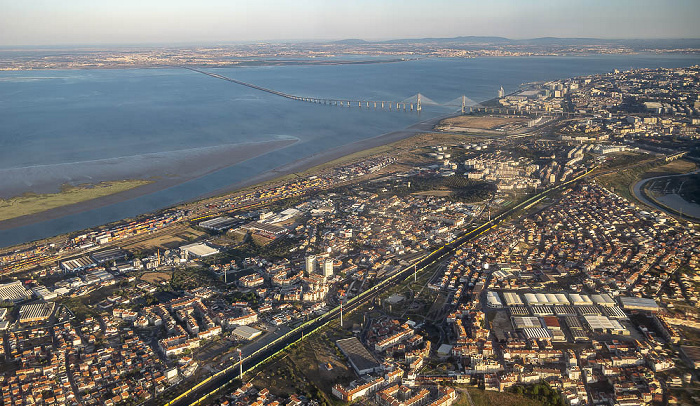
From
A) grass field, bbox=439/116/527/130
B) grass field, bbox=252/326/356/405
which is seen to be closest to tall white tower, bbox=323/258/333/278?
grass field, bbox=252/326/356/405

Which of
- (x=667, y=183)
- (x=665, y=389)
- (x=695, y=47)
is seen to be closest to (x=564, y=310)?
(x=665, y=389)

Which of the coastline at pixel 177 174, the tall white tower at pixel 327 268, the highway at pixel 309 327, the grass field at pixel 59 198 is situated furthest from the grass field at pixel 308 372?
the grass field at pixel 59 198

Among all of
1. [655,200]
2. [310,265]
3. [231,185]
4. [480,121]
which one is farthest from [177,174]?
[480,121]

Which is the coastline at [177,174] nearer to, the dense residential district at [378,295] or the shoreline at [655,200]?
the dense residential district at [378,295]

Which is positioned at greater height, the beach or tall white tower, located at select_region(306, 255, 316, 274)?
tall white tower, located at select_region(306, 255, 316, 274)

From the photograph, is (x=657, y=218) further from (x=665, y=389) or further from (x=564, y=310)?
(x=665, y=389)

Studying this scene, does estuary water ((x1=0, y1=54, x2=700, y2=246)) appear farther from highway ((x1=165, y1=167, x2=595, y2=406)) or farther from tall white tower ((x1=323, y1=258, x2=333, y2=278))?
highway ((x1=165, y1=167, x2=595, y2=406))

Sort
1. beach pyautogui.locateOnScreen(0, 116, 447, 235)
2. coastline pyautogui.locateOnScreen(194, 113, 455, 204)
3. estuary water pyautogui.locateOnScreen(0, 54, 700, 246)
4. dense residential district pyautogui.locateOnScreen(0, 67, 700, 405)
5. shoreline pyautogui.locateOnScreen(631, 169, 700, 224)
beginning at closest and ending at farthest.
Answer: dense residential district pyautogui.locateOnScreen(0, 67, 700, 405)
shoreline pyautogui.locateOnScreen(631, 169, 700, 224)
beach pyautogui.locateOnScreen(0, 116, 447, 235)
coastline pyautogui.locateOnScreen(194, 113, 455, 204)
estuary water pyautogui.locateOnScreen(0, 54, 700, 246)

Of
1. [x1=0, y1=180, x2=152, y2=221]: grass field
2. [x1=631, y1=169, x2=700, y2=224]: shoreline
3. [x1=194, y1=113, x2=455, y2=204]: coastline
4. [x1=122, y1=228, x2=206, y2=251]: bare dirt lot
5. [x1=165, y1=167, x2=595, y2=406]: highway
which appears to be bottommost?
[x1=194, y1=113, x2=455, y2=204]: coastline
